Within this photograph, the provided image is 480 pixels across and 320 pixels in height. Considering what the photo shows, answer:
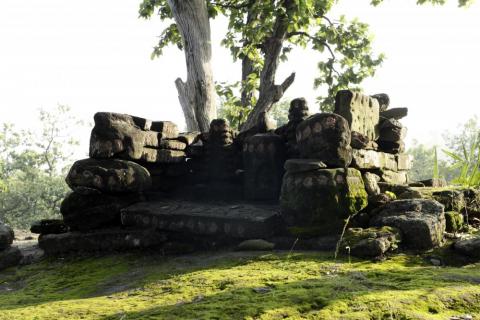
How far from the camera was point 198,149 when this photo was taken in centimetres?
822

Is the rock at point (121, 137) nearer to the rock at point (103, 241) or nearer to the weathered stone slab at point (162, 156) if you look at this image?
the weathered stone slab at point (162, 156)

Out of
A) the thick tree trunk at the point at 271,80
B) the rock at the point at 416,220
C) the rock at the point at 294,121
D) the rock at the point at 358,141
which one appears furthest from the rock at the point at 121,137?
the thick tree trunk at the point at 271,80

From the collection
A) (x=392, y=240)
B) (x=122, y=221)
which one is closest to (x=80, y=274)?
(x=122, y=221)

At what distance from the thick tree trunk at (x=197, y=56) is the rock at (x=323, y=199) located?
19.9 ft

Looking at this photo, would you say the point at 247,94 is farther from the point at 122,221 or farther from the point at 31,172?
the point at 31,172

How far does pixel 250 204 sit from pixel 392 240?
284 cm

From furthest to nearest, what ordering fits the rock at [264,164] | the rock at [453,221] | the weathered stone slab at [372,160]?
the rock at [264,164] → the weathered stone slab at [372,160] → the rock at [453,221]

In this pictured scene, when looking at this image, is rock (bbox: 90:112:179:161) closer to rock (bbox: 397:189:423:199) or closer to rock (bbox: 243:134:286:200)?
rock (bbox: 243:134:286:200)

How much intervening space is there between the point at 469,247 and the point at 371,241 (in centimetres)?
117

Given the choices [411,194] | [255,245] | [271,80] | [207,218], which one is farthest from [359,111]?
[271,80]

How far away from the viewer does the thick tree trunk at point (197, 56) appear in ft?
36.0

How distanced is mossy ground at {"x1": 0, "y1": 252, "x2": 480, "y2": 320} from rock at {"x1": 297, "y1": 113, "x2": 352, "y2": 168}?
1.59 metres

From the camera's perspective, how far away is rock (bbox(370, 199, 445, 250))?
4902 millimetres

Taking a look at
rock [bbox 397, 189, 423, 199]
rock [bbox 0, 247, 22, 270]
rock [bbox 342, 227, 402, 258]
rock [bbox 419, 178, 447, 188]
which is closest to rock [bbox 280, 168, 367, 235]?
rock [bbox 342, 227, 402, 258]
